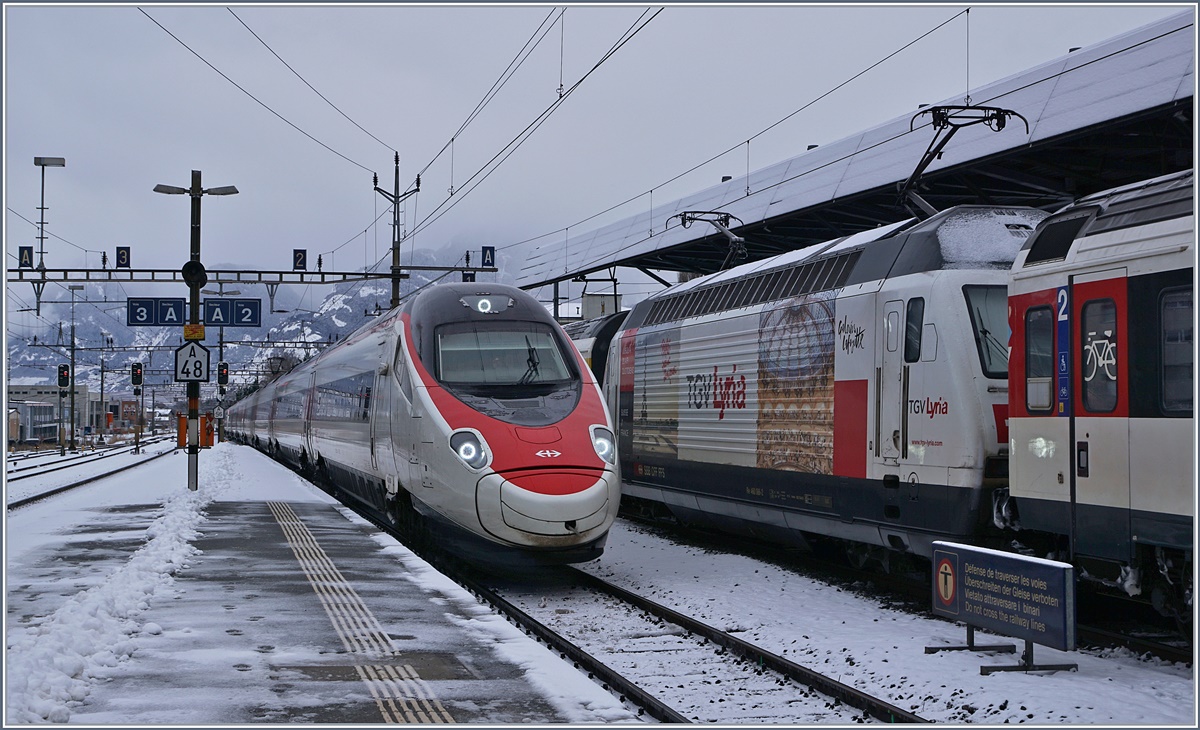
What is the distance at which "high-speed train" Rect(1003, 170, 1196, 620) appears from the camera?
8.11 meters

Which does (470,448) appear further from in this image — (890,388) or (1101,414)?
(1101,414)

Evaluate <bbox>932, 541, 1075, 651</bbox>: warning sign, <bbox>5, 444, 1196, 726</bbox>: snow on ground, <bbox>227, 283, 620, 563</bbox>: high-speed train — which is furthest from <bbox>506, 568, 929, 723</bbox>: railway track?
<bbox>932, 541, 1075, 651</bbox>: warning sign

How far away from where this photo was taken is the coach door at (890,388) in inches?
439

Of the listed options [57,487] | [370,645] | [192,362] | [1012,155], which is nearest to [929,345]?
[370,645]

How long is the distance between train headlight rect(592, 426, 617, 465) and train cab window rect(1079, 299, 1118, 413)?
4935 mm

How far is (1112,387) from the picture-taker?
28.5 ft

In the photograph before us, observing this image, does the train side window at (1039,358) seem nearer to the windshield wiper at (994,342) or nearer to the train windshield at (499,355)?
the windshield wiper at (994,342)

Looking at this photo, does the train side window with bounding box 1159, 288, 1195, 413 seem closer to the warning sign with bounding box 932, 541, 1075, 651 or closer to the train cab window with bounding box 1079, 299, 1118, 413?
the train cab window with bounding box 1079, 299, 1118, 413

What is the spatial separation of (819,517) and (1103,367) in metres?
4.38

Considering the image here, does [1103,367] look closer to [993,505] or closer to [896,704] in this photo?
[993,505]

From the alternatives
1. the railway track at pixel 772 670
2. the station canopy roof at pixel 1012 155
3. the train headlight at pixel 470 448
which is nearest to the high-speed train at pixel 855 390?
the station canopy roof at pixel 1012 155

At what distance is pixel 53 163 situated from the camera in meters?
29.8

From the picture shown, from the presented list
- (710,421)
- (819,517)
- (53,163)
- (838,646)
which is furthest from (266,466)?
(838,646)

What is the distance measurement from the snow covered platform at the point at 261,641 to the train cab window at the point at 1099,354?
4422 millimetres
